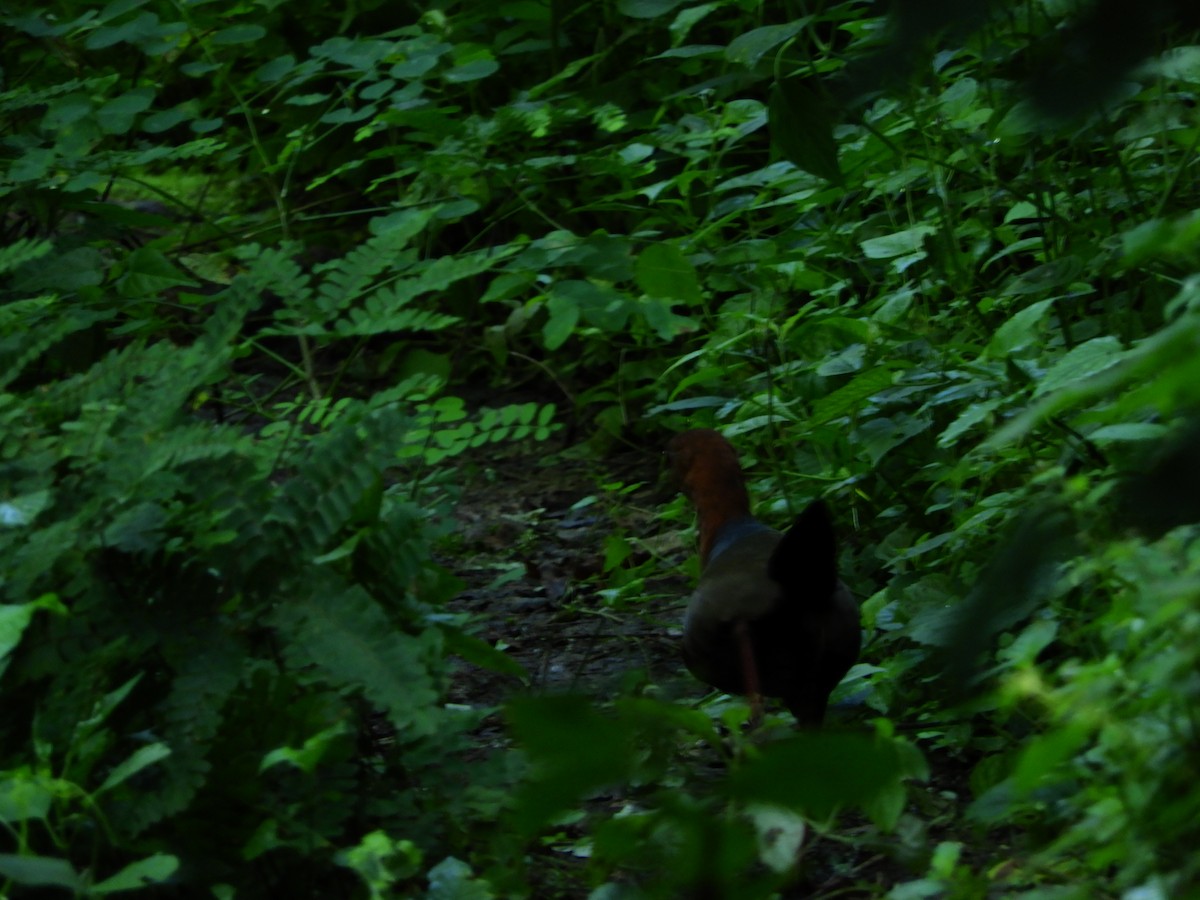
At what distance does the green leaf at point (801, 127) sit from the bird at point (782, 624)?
0.65 meters

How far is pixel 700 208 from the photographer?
5820mm

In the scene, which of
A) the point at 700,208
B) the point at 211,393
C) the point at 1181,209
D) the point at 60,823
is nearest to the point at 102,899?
the point at 60,823

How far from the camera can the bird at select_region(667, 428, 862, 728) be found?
3000 millimetres

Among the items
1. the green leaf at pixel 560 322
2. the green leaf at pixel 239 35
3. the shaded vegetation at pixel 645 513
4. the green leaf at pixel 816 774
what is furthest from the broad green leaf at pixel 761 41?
the green leaf at pixel 239 35

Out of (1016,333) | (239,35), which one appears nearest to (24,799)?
(1016,333)

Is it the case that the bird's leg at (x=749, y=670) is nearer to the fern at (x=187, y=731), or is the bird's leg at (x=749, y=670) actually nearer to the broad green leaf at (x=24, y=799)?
the fern at (x=187, y=731)

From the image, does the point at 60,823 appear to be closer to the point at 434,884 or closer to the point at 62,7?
the point at 434,884

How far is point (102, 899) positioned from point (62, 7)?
4.65 metres

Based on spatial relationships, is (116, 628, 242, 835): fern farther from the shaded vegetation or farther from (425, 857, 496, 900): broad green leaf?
(425, 857, 496, 900): broad green leaf

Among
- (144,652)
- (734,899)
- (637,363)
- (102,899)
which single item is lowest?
(637,363)

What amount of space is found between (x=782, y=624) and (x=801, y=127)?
3.17ft

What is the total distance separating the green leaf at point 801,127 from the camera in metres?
2.87

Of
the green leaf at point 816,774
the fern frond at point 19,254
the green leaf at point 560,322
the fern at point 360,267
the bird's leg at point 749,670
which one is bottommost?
the bird's leg at point 749,670

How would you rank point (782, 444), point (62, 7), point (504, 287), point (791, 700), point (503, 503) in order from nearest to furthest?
1. point (791, 700)
2. point (782, 444)
3. point (504, 287)
4. point (503, 503)
5. point (62, 7)
